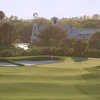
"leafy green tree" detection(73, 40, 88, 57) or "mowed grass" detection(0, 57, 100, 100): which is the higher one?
"leafy green tree" detection(73, 40, 88, 57)

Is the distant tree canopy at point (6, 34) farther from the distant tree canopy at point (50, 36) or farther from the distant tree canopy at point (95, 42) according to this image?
the distant tree canopy at point (95, 42)

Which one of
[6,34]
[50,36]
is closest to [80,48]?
[6,34]

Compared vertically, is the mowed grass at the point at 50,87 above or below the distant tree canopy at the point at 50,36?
below

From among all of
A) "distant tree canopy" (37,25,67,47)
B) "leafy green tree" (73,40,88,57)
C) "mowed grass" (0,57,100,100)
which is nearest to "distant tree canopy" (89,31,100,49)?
"leafy green tree" (73,40,88,57)

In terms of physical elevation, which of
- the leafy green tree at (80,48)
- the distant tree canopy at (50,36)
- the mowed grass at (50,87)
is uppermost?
the distant tree canopy at (50,36)

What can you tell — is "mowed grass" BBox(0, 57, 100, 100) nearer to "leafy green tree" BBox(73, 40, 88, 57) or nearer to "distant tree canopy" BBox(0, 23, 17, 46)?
"leafy green tree" BBox(73, 40, 88, 57)

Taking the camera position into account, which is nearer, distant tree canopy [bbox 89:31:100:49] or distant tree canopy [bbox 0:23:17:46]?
distant tree canopy [bbox 0:23:17:46]

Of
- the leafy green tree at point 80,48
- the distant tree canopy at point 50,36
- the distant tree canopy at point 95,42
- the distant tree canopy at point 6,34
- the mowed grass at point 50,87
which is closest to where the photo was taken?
the mowed grass at point 50,87

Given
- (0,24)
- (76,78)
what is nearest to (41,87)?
(76,78)

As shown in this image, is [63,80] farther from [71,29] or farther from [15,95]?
[71,29]

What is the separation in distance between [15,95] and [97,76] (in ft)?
7.00

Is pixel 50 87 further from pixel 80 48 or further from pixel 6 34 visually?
pixel 6 34

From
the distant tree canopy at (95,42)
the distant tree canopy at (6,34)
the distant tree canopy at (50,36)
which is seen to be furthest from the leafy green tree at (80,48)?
the distant tree canopy at (6,34)

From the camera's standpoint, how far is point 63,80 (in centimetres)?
409
